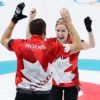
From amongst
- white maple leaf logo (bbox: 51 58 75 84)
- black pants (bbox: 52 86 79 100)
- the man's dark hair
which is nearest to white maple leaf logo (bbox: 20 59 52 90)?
the man's dark hair

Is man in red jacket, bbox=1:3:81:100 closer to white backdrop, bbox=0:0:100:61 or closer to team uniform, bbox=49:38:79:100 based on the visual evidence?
team uniform, bbox=49:38:79:100

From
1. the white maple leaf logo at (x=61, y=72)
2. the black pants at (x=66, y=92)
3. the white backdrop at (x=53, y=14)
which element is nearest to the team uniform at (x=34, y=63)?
the white maple leaf logo at (x=61, y=72)

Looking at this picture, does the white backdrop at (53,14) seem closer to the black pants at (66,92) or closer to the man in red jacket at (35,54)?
the black pants at (66,92)

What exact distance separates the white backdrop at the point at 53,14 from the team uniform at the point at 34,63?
411 centimetres

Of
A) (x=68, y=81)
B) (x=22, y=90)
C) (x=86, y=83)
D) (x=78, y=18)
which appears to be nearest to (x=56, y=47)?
(x=22, y=90)

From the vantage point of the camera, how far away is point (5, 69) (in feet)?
22.7

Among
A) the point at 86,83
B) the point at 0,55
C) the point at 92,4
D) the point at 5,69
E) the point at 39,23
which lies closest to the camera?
the point at 39,23

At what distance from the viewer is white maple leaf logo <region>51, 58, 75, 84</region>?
4.29 metres

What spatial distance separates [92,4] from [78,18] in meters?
1.35

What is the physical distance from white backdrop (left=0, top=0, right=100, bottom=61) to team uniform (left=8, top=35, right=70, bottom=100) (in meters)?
4.11

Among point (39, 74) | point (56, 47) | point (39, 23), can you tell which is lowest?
point (39, 74)

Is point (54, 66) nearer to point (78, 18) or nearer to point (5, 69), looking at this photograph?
point (5, 69)

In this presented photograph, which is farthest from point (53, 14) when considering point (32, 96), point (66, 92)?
point (32, 96)

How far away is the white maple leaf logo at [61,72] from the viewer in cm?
429
